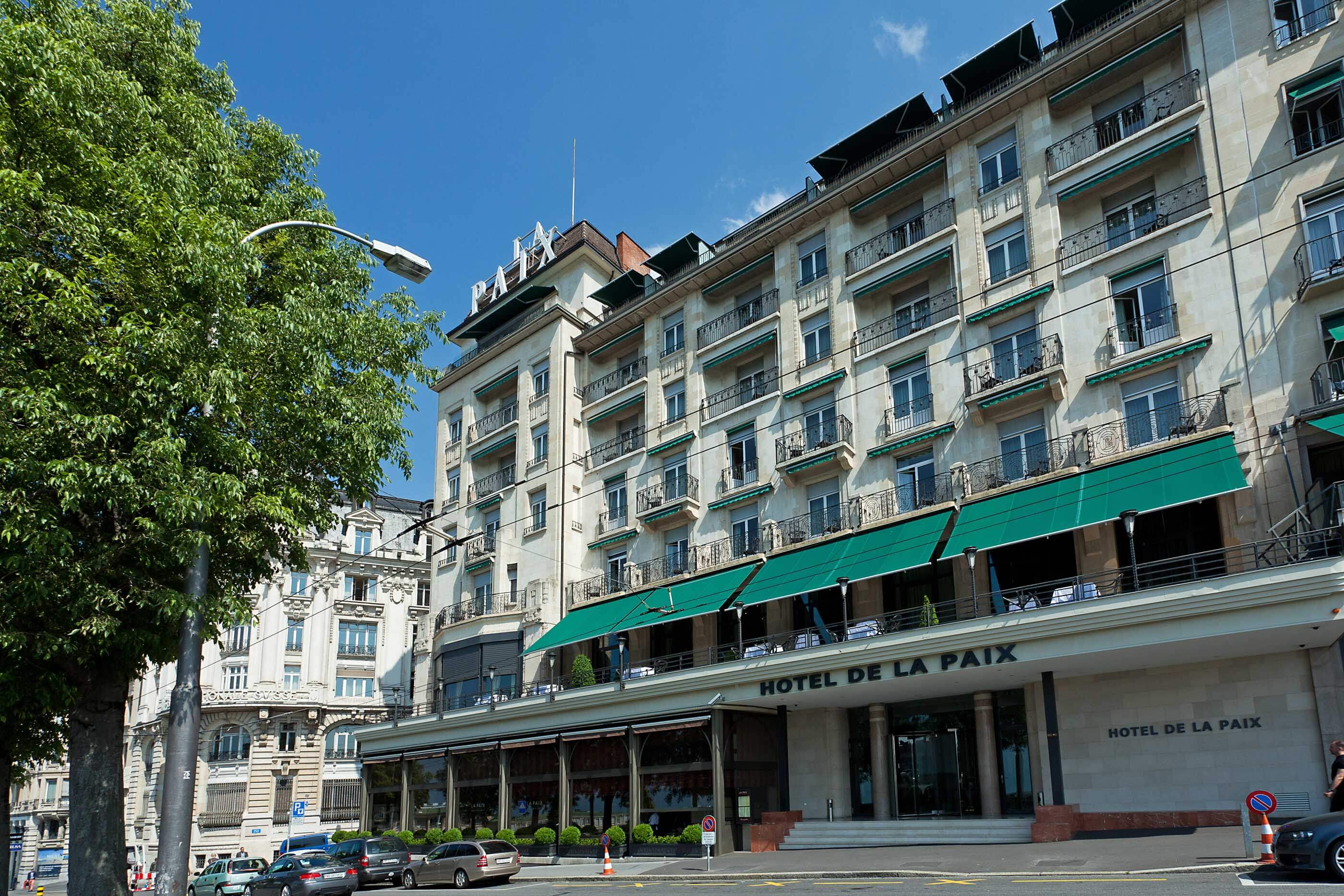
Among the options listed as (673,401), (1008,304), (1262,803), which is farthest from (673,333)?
(1262,803)

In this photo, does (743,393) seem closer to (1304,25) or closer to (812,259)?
(812,259)

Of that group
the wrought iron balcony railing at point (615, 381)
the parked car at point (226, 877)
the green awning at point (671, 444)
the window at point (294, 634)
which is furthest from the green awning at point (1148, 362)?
the window at point (294, 634)

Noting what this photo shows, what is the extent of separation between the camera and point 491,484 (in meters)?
46.5

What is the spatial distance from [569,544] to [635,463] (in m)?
4.45

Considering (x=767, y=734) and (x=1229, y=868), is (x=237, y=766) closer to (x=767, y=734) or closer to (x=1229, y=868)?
(x=767, y=734)

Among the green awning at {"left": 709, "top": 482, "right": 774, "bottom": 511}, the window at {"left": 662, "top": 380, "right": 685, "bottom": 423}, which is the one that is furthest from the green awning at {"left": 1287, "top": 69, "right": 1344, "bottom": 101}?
the window at {"left": 662, "top": 380, "right": 685, "bottom": 423}

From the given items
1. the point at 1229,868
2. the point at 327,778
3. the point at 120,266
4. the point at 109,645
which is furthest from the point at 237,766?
the point at 1229,868

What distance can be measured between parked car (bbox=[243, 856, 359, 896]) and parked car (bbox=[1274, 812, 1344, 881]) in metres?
20.9

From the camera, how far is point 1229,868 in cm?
1614

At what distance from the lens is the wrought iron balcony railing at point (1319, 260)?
22.7 meters

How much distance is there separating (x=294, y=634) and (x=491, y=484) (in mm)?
18559

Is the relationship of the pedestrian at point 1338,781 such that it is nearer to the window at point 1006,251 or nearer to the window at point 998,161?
the window at point 1006,251

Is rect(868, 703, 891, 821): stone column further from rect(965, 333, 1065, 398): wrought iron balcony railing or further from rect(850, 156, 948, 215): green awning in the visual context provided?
rect(850, 156, 948, 215): green awning

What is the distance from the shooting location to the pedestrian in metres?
15.3
